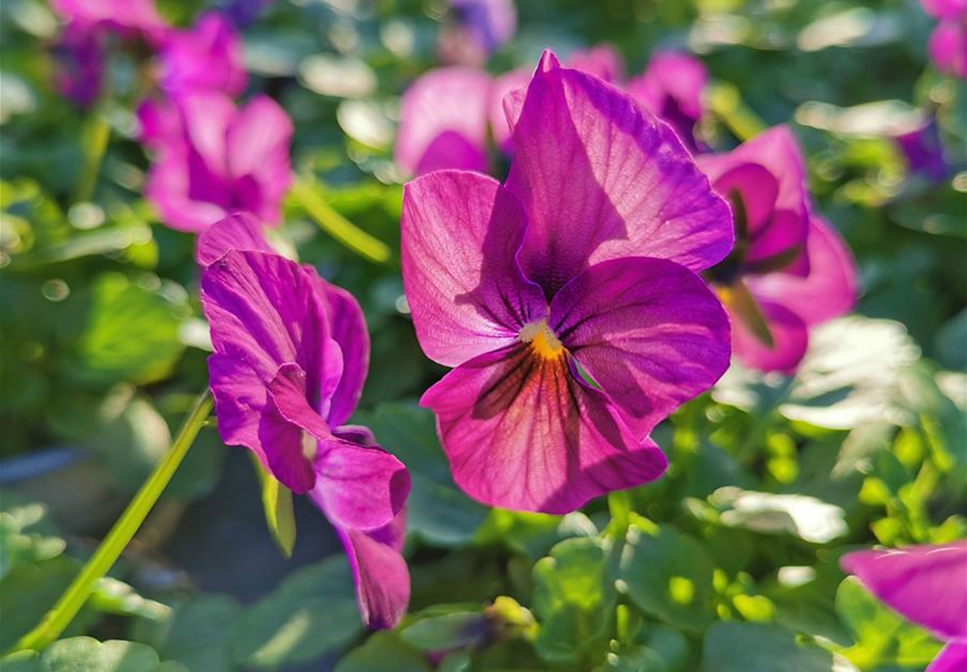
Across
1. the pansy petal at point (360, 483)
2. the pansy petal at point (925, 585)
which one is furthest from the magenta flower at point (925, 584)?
the pansy petal at point (360, 483)

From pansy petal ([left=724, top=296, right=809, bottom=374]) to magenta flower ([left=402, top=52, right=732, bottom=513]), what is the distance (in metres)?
0.30

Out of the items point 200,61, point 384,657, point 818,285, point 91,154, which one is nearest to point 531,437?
point 384,657

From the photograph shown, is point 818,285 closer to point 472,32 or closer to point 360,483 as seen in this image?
point 360,483

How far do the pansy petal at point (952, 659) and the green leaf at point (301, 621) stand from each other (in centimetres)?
40

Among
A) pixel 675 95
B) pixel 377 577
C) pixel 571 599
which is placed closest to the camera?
pixel 377 577

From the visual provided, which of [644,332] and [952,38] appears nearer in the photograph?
[644,332]

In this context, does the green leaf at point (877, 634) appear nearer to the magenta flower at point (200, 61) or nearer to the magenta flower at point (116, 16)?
the magenta flower at point (200, 61)

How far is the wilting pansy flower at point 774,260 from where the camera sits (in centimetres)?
78

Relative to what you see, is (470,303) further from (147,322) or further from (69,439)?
(69,439)

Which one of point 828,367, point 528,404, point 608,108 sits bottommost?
point 828,367

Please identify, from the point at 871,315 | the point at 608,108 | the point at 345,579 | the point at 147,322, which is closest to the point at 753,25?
the point at 871,315

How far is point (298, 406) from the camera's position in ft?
1.78

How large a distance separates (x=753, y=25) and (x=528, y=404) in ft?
4.90

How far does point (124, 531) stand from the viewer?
0.64m
